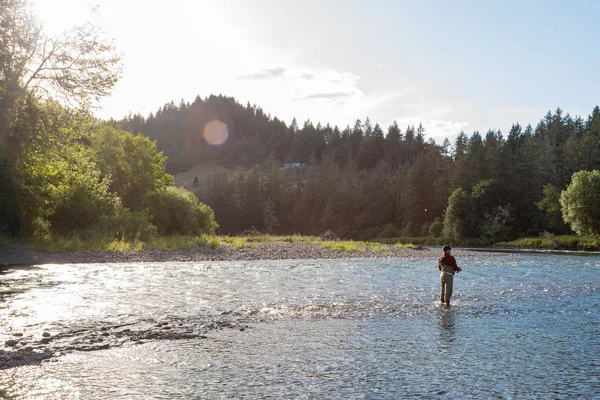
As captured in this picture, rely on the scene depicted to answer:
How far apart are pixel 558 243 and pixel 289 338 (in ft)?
275

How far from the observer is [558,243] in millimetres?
82500

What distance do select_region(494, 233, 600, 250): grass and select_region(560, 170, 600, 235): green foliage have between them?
2.02 m

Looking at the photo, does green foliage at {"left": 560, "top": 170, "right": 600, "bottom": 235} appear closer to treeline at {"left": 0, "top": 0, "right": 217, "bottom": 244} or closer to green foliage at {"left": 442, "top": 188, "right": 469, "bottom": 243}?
green foliage at {"left": 442, "top": 188, "right": 469, "bottom": 243}

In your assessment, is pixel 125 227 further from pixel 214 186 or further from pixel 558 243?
pixel 214 186

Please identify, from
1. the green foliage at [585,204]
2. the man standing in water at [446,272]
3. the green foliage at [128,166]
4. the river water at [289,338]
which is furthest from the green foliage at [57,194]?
the green foliage at [585,204]

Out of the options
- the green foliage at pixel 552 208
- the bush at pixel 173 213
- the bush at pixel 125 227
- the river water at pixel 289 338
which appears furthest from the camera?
the green foliage at pixel 552 208

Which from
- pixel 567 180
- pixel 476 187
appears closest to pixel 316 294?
pixel 476 187

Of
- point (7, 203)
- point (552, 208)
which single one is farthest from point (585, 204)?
point (7, 203)

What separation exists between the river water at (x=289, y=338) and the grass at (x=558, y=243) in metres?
62.1

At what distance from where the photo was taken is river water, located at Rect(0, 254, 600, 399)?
26.8 feet

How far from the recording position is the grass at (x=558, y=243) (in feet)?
248

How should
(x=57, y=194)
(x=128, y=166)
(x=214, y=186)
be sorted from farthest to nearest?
(x=214, y=186) → (x=128, y=166) → (x=57, y=194)

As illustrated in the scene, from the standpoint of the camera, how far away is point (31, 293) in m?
16.2

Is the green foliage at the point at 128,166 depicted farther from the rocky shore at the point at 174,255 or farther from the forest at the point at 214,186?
the rocky shore at the point at 174,255
